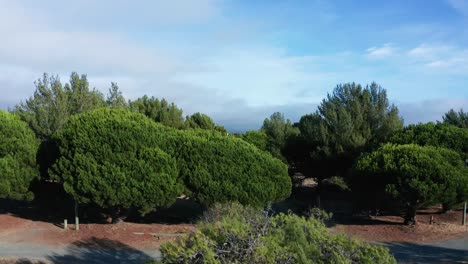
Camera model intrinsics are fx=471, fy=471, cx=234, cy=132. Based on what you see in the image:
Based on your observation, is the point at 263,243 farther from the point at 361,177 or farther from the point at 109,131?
the point at 361,177

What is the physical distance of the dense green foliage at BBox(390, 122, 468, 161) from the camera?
2188cm

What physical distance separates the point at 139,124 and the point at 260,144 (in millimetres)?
12898

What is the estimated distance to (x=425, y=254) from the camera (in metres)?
15.2

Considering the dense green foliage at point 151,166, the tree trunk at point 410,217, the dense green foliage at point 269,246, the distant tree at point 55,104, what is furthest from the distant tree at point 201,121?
the dense green foliage at point 269,246

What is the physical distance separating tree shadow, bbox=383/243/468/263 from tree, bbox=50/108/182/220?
7.79 meters

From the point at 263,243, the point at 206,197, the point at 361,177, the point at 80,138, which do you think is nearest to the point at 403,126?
the point at 361,177

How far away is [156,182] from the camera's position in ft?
54.3

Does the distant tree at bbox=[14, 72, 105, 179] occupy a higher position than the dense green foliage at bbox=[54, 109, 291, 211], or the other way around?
the distant tree at bbox=[14, 72, 105, 179]

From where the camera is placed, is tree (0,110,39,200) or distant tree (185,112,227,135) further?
distant tree (185,112,227,135)

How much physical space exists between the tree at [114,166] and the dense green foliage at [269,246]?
Result: 396 inches

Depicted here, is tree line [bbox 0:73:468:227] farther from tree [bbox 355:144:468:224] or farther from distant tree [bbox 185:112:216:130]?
distant tree [bbox 185:112:216:130]

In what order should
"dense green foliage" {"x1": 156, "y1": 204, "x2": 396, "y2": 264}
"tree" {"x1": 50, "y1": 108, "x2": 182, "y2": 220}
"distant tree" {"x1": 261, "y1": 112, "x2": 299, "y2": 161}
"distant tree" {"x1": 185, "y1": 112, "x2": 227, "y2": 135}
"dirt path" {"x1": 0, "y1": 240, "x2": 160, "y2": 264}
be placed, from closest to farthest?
"dense green foliage" {"x1": 156, "y1": 204, "x2": 396, "y2": 264} → "dirt path" {"x1": 0, "y1": 240, "x2": 160, "y2": 264} → "tree" {"x1": 50, "y1": 108, "x2": 182, "y2": 220} → "distant tree" {"x1": 261, "y1": 112, "x2": 299, "y2": 161} → "distant tree" {"x1": 185, "y1": 112, "x2": 227, "y2": 135}

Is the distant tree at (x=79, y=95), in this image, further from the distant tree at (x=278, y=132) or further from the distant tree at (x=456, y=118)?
the distant tree at (x=456, y=118)

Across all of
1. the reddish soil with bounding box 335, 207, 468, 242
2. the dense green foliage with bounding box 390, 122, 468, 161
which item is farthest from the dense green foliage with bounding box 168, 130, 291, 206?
the dense green foliage with bounding box 390, 122, 468, 161
